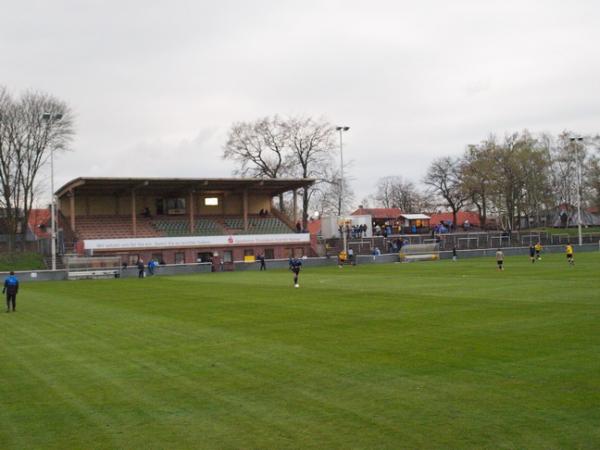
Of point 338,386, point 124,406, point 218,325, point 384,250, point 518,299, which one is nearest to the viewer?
point 124,406

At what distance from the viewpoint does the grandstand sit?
64250mm

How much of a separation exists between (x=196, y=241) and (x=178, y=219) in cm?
758

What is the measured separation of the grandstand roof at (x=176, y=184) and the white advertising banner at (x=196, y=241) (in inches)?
219

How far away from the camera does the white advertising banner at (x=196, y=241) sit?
2450 inches

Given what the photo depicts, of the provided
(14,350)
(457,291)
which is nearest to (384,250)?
(457,291)

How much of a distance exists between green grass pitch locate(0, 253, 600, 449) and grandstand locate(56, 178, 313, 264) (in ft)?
134

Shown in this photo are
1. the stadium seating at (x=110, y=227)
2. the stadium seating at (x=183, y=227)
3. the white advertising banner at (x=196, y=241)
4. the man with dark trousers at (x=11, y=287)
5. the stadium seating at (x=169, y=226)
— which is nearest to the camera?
the man with dark trousers at (x=11, y=287)

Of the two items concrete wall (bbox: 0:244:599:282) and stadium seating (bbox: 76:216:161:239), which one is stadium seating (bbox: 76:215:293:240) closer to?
stadium seating (bbox: 76:216:161:239)

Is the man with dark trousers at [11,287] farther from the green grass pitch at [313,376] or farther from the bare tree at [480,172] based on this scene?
the bare tree at [480,172]

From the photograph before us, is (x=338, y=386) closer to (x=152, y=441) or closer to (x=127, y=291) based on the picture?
(x=152, y=441)

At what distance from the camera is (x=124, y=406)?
10.4 metres

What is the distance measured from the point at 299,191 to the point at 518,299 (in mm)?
64308

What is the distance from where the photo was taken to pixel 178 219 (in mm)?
72562

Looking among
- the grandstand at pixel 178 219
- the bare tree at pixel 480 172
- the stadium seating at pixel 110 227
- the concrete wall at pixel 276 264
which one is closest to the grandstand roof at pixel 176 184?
the grandstand at pixel 178 219
